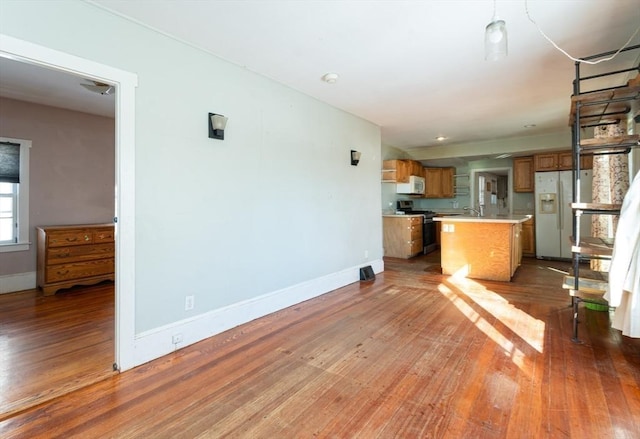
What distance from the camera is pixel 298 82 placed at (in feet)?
11.0

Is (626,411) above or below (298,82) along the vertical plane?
below

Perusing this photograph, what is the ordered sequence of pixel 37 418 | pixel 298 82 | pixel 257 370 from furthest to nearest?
pixel 298 82, pixel 257 370, pixel 37 418

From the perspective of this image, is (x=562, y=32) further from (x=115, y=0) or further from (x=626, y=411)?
(x=115, y=0)

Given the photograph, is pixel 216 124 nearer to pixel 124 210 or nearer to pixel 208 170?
pixel 208 170

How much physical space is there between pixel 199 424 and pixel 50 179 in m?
4.44

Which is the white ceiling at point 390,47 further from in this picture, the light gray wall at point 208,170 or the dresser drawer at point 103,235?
the dresser drawer at point 103,235

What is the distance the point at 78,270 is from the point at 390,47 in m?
4.69

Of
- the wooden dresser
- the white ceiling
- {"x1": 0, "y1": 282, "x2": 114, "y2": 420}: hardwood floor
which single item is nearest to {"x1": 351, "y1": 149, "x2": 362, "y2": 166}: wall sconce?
the white ceiling

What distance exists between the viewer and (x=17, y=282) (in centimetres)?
402

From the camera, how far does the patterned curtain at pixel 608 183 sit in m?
3.39

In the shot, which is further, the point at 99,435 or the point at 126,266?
the point at 126,266

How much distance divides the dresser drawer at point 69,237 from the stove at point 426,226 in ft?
19.4

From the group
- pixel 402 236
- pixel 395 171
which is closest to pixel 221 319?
→ pixel 402 236

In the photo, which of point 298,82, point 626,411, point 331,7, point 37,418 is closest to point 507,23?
point 331,7
